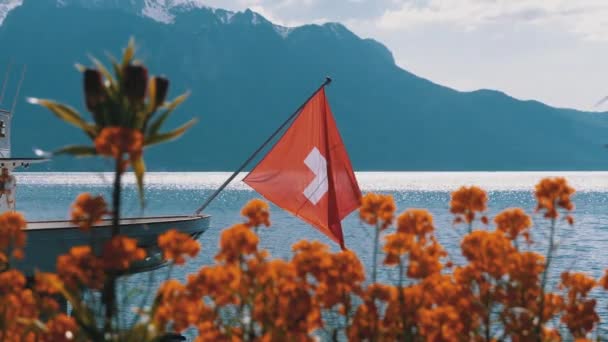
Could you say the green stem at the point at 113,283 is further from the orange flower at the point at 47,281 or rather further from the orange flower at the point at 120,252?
the orange flower at the point at 120,252

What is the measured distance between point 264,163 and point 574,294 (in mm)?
12777

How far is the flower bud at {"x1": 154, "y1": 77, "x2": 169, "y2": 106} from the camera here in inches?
188

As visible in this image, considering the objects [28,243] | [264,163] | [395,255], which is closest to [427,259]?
[395,255]

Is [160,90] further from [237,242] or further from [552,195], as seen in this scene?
[552,195]

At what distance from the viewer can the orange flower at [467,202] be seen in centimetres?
576

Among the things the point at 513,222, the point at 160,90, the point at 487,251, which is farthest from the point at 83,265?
the point at 513,222

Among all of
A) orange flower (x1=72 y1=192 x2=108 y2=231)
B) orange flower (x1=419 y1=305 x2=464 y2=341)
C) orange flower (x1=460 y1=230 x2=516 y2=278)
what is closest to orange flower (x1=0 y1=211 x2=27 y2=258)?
orange flower (x1=72 y1=192 x2=108 y2=231)

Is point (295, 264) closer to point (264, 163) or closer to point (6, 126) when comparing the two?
point (264, 163)

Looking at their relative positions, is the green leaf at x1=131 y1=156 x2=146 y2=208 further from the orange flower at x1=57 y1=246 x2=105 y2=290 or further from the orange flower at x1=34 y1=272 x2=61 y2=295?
the orange flower at x1=34 y1=272 x2=61 y2=295

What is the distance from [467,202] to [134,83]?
2.63 m

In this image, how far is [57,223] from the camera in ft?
77.3

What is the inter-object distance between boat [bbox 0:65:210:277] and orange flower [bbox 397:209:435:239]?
1148 centimetres

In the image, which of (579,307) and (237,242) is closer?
(237,242)

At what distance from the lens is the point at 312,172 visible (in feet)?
58.4
